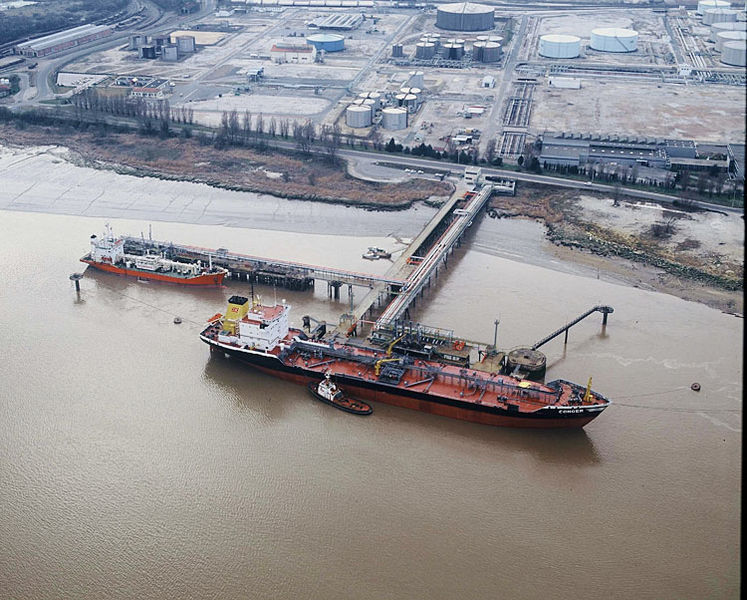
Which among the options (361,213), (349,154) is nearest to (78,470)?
(361,213)

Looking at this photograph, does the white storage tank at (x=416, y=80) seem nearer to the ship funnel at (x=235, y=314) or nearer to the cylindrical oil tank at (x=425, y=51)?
the cylindrical oil tank at (x=425, y=51)

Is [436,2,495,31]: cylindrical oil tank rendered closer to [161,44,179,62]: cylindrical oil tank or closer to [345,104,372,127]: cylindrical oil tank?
[161,44,179,62]: cylindrical oil tank

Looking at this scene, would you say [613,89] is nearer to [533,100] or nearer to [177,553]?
[533,100]

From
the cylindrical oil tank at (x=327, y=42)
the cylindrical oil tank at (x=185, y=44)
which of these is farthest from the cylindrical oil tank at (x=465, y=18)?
the cylindrical oil tank at (x=185, y=44)

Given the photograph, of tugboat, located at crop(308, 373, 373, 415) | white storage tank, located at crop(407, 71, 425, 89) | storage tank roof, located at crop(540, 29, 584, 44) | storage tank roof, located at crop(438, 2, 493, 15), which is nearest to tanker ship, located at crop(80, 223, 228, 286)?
tugboat, located at crop(308, 373, 373, 415)

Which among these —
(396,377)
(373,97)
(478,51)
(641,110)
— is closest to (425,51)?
(478,51)

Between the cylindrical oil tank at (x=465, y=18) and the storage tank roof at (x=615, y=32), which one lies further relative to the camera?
the cylindrical oil tank at (x=465, y=18)
